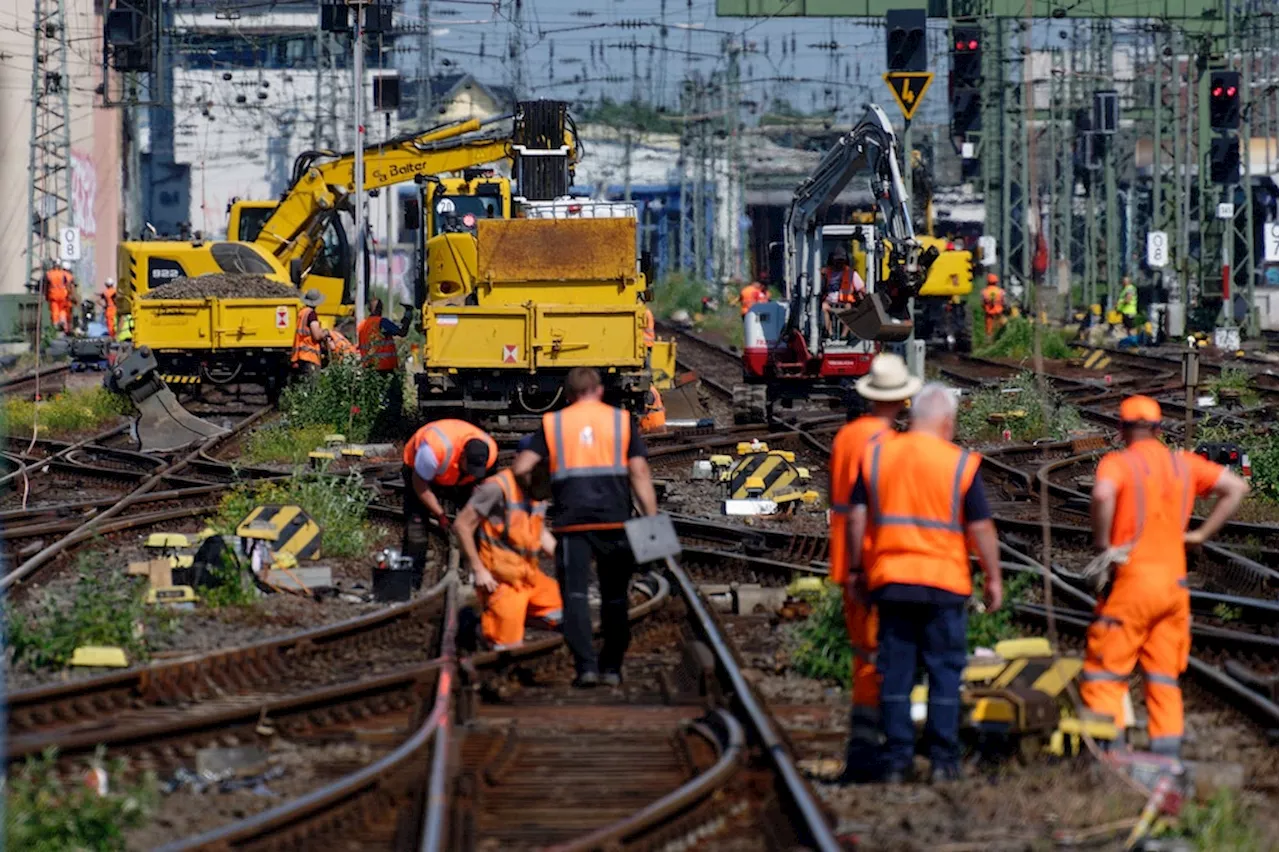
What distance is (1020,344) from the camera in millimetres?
40062

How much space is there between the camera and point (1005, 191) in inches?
1987

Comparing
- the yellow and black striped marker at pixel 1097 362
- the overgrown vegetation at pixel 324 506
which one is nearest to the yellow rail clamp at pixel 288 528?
the overgrown vegetation at pixel 324 506

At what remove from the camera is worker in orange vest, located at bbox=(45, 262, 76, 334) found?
4334 cm

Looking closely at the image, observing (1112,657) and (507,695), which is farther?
(507,695)

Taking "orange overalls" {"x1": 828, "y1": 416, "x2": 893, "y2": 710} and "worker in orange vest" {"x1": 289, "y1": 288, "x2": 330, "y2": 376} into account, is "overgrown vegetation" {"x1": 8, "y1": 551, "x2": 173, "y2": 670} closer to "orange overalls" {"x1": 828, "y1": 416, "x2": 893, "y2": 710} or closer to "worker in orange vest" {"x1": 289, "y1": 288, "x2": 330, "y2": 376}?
"orange overalls" {"x1": 828, "y1": 416, "x2": 893, "y2": 710}

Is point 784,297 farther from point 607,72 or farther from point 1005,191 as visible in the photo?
point 607,72

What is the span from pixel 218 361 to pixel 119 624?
18.5 meters

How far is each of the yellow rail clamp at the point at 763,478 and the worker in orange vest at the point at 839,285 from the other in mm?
6046

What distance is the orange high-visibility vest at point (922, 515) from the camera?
324 inches

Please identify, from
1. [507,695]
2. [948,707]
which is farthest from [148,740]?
[948,707]

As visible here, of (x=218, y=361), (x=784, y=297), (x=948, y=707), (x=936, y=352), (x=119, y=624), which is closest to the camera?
(x=948, y=707)

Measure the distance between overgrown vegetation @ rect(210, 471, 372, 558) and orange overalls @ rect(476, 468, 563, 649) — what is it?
401 cm

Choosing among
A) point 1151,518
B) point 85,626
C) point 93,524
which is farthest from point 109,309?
point 1151,518

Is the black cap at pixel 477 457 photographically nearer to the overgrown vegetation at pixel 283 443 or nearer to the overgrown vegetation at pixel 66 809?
the overgrown vegetation at pixel 66 809
